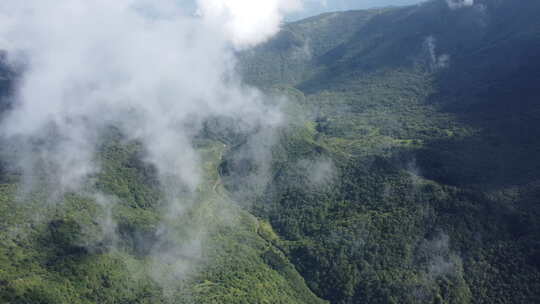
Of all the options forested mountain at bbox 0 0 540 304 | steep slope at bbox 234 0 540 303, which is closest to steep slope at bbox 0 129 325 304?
forested mountain at bbox 0 0 540 304

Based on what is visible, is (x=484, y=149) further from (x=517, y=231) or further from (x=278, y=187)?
(x=278, y=187)

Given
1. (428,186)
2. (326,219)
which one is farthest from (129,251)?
(428,186)

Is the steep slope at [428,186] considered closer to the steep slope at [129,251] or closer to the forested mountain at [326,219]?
the forested mountain at [326,219]

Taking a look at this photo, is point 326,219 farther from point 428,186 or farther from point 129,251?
point 129,251

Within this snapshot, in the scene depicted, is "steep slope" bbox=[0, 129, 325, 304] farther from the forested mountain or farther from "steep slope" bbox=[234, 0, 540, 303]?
"steep slope" bbox=[234, 0, 540, 303]

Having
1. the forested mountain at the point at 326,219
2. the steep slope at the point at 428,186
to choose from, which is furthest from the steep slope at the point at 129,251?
the steep slope at the point at 428,186

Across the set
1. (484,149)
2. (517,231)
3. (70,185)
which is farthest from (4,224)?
(484,149)
